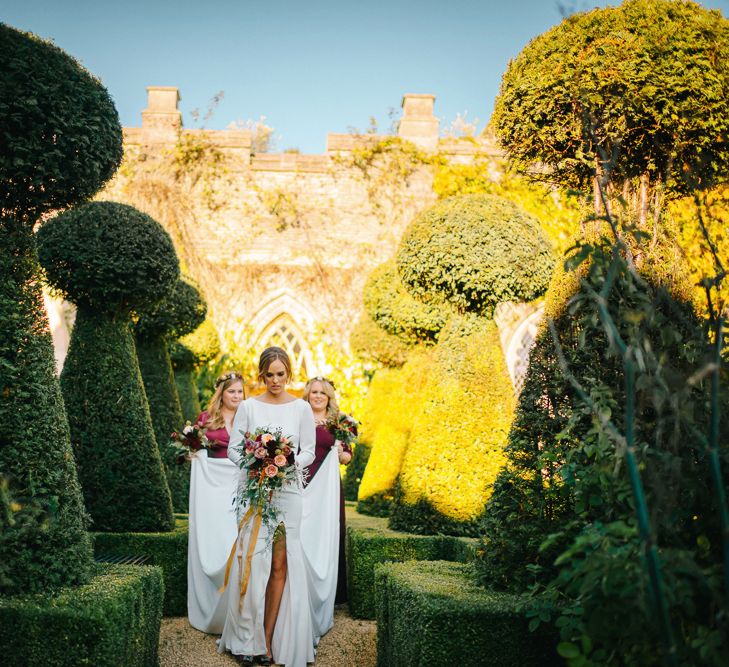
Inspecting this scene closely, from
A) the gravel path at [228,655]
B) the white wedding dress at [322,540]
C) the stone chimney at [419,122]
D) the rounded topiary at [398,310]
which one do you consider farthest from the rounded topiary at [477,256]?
the stone chimney at [419,122]

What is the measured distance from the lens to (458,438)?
276 inches

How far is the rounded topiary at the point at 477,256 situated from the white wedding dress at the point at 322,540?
6.21 ft

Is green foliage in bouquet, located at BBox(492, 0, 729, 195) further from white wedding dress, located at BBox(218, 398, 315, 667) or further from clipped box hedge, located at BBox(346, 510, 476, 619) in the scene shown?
clipped box hedge, located at BBox(346, 510, 476, 619)

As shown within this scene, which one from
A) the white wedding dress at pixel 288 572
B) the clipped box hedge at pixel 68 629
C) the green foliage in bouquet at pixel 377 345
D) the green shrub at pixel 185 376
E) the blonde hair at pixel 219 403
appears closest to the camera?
the clipped box hedge at pixel 68 629

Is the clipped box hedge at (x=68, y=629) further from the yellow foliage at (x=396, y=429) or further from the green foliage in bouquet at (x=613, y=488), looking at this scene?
the yellow foliage at (x=396, y=429)

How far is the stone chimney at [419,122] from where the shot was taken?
52.0ft

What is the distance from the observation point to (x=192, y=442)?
22.9 feet

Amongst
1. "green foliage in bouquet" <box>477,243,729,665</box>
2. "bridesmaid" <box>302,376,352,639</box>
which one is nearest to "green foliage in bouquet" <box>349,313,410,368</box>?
"bridesmaid" <box>302,376,352,639</box>

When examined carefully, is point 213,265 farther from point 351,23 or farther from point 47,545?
point 47,545

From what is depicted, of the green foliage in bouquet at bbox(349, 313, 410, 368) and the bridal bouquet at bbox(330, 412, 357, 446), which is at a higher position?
the green foliage in bouquet at bbox(349, 313, 410, 368)

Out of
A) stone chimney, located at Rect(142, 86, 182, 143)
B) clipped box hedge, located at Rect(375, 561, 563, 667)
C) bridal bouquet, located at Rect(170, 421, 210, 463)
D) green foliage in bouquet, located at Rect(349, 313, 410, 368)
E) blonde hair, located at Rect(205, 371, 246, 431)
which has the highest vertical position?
stone chimney, located at Rect(142, 86, 182, 143)

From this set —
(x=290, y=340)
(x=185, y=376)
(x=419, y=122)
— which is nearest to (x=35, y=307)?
(x=185, y=376)

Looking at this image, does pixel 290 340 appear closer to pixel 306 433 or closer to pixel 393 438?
pixel 393 438

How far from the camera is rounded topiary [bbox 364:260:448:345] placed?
1049 centimetres
